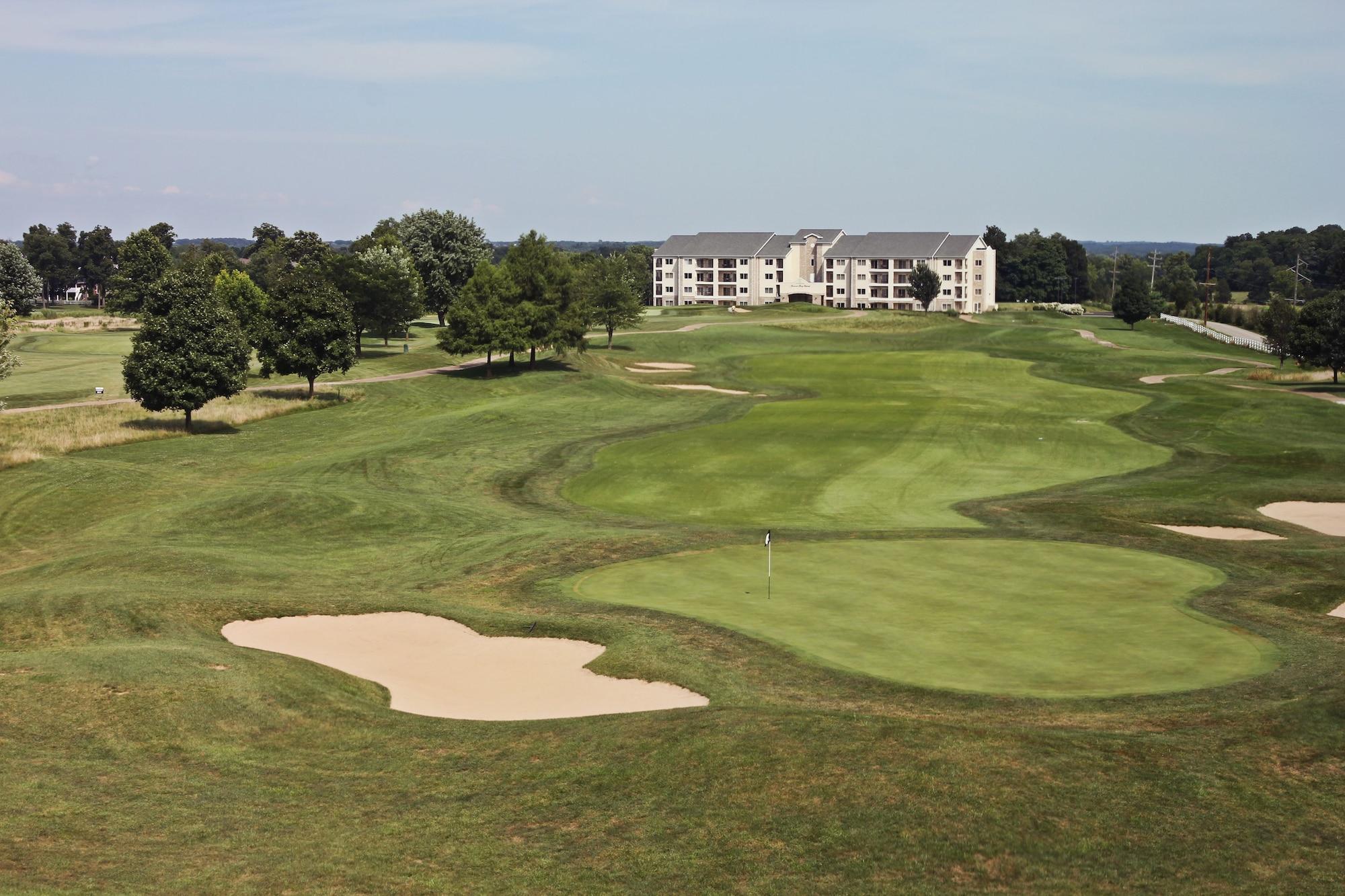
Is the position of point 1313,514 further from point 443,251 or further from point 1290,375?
point 443,251

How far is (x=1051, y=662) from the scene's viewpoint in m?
25.8

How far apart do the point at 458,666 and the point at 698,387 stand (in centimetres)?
6747

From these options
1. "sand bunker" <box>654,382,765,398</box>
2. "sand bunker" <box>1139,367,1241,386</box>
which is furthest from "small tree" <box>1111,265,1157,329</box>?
"sand bunker" <box>654,382,765,398</box>

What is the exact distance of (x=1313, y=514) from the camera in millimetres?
46719

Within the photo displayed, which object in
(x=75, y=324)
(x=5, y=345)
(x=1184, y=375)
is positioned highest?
(x=75, y=324)

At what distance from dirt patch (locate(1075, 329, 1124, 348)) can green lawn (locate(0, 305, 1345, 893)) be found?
8677 centimetres

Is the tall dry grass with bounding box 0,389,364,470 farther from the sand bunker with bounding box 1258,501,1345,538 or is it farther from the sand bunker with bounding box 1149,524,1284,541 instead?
the sand bunker with bounding box 1258,501,1345,538

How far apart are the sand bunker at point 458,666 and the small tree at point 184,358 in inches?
1557

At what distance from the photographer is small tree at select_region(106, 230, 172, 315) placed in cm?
15325

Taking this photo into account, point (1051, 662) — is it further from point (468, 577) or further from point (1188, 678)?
point (468, 577)

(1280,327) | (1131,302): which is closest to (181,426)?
(1280,327)

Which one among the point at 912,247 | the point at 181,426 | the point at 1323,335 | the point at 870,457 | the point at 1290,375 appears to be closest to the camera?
the point at 870,457

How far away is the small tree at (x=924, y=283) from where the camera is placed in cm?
17662

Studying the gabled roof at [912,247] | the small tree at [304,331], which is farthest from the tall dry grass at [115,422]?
the gabled roof at [912,247]
